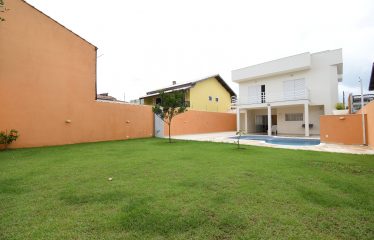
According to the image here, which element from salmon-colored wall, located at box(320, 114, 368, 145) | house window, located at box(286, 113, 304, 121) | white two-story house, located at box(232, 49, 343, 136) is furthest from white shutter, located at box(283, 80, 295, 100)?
salmon-colored wall, located at box(320, 114, 368, 145)

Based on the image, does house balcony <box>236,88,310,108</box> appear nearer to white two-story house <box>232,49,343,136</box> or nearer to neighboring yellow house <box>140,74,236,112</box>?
white two-story house <box>232,49,343,136</box>

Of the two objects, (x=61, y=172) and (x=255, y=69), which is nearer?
(x=61, y=172)

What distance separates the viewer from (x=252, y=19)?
11.9 m

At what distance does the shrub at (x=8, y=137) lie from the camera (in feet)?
31.6

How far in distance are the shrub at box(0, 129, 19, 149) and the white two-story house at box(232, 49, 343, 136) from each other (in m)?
18.1

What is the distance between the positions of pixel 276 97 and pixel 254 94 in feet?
8.16

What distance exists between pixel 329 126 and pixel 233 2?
359 inches

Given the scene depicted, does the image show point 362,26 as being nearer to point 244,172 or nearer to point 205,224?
point 244,172

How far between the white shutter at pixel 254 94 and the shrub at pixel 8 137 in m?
19.4

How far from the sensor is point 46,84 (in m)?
11.7

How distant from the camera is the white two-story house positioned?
17405mm

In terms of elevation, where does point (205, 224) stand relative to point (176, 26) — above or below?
below

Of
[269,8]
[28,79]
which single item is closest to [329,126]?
[269,8]

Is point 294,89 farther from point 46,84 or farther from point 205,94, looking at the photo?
point 46,84
